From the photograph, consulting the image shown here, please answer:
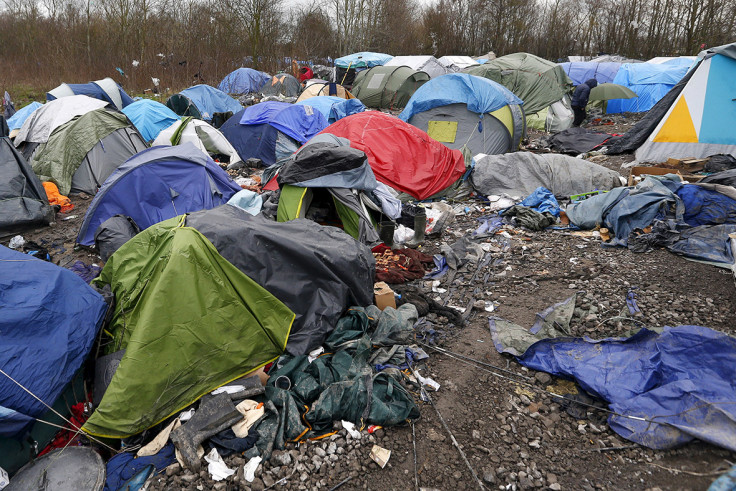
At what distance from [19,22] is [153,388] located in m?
29.3

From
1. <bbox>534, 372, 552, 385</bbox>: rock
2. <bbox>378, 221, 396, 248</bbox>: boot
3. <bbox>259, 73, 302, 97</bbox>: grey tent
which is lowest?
<bbox>534, 372, 552, 385</bbox>: rock

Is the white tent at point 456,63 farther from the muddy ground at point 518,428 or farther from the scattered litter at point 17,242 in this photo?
the scattered litter at point 17,242

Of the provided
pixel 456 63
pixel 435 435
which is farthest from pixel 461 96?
pixel 456 63

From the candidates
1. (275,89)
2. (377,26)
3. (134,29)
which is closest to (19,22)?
(134,29)

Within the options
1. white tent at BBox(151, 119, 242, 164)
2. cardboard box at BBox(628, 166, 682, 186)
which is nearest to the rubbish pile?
cardboard box at BBox(628, 166, 682, 186)

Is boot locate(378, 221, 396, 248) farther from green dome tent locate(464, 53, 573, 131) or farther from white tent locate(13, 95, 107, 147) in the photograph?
green dome tent locate(464, 53, 573, 131)

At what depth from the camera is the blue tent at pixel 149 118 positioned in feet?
34.5

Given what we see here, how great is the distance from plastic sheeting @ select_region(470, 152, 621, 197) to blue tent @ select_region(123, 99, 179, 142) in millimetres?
7589

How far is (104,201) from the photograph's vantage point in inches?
243

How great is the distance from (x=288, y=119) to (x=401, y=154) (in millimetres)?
3787

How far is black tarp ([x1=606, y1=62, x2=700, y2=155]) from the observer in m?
8.67

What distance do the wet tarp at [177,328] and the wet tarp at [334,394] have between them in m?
0.36

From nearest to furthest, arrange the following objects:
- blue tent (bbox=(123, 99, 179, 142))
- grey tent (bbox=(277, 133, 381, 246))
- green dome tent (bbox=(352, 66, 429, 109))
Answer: grey tent (bbox=(277, 133, 381, 246)) < blue tent (bbox=(123, 99, 179, 142)) < green dome tent (bbox=(352, 66, 429, 109))

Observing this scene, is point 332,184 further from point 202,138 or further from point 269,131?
point 202,138
